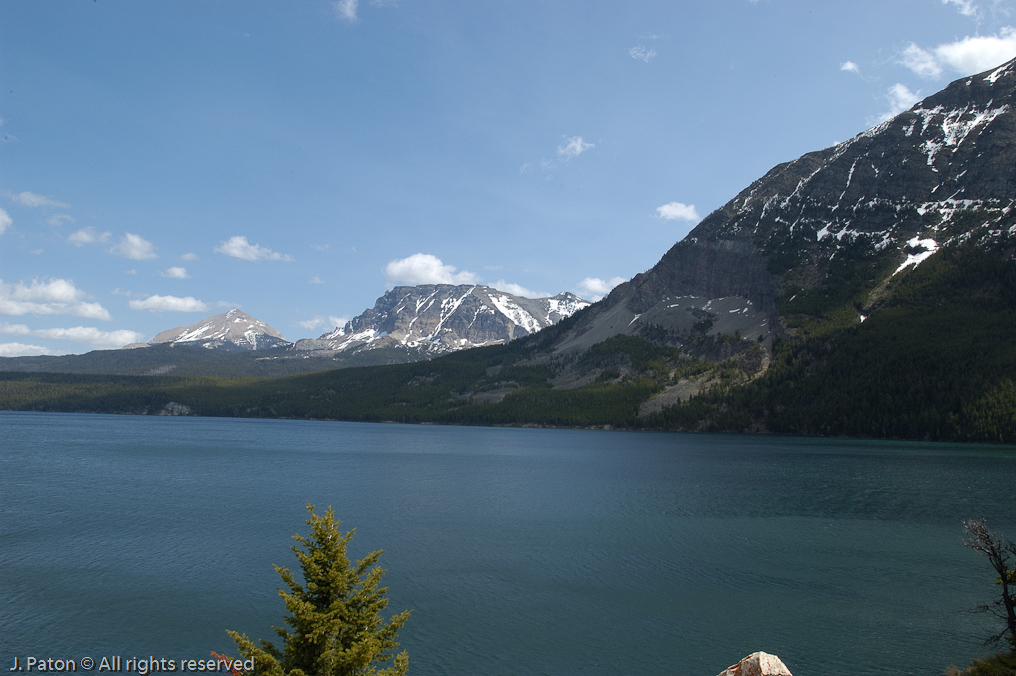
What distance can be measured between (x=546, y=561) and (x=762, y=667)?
31082 millimetres

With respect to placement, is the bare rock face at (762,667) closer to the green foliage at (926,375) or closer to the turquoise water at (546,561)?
the turquoise water at (546,561)

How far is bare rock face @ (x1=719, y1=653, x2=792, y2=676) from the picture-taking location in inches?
596

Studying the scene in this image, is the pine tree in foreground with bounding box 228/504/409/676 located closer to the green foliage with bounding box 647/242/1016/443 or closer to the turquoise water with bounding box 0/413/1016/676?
the turquoise water with bounding box 0/413/1016/676

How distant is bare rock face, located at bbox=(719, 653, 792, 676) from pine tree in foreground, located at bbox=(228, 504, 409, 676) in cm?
899

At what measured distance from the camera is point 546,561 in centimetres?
4500

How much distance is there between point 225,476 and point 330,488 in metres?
20.4

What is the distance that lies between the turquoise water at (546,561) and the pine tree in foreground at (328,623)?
14151 mm

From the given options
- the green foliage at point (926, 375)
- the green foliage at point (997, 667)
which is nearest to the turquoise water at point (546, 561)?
the green foliage at point (997, 667)

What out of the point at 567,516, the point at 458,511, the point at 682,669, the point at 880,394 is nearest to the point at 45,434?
the point at 458,511

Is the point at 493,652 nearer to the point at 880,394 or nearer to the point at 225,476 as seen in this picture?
the point at 225,476

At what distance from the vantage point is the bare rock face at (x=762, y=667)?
15141 mm

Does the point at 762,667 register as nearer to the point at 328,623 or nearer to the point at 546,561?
the point at 328,623

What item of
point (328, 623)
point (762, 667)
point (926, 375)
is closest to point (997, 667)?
point (762, 667)

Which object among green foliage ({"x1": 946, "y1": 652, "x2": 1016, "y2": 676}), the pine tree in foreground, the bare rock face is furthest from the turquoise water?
the pine tree in foreground
